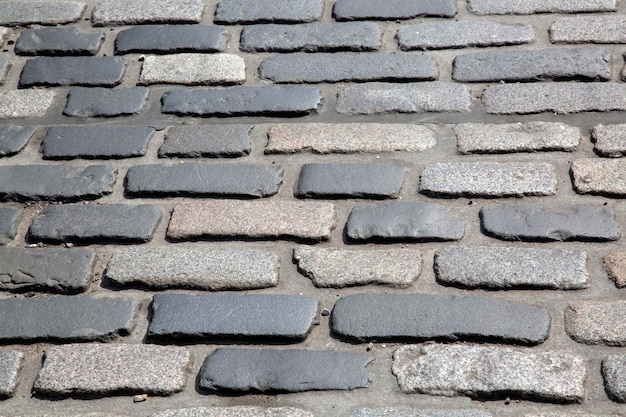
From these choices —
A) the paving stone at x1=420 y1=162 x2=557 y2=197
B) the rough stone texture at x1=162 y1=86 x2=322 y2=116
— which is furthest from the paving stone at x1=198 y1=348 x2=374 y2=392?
the rough stone texture at x1=162 y1=86 x2=322 y2=116

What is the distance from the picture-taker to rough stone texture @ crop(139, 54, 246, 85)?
3465mm

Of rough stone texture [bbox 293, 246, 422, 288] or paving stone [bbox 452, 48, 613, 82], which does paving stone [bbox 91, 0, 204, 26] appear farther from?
rough stone texture [bbox 293, 246, 422, 288]

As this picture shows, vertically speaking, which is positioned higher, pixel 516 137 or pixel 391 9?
pixel 391 9

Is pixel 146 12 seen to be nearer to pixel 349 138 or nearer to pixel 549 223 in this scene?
pixel 349 138

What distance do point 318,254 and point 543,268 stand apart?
0.66m

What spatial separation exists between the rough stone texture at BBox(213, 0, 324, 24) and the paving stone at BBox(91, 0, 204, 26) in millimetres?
116

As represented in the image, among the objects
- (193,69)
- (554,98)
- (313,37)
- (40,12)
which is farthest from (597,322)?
(40,12)

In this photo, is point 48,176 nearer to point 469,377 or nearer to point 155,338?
point 155,338

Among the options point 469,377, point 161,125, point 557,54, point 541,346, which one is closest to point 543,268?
point 541,346

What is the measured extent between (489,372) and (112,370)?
1.00 metres

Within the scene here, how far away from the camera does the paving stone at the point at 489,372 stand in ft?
7.21

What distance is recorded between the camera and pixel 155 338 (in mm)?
2445

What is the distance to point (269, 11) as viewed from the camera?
12.6 feet

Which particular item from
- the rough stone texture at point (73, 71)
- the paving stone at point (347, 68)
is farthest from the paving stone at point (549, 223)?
the rough stone texture at point (73, 71)
